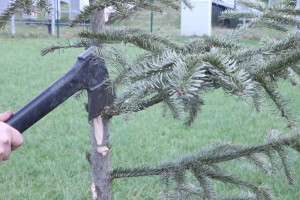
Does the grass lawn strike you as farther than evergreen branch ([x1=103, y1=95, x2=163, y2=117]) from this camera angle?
Yes

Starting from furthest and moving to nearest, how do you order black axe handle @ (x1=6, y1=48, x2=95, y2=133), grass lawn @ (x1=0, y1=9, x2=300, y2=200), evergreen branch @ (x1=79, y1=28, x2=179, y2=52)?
grass lawn @ (x1=0, y1=9, x2=300, y2=200), evergreen branch @ (x1=79, y1=28, x2=179, y2=52), black axe handle @ (x1=6, y1=48, x2=95, y2=133)

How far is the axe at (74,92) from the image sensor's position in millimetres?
1214

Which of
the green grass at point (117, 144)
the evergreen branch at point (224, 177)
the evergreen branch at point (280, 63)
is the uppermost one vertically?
the evergreen branch at point (280, 63)

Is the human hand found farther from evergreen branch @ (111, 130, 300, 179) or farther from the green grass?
the green grass

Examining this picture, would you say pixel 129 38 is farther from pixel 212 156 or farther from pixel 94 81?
pixel 212 156

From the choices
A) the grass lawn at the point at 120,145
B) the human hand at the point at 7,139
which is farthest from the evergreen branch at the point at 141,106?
the grass lawn at the point at 120,145

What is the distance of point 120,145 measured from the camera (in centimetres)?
433

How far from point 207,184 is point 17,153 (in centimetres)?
310

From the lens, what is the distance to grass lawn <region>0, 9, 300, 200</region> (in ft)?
11.2

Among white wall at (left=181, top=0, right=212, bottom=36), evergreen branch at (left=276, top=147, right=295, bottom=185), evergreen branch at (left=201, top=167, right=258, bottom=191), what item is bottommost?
white wall at (left=181, top=0, right=212, bottom=36)

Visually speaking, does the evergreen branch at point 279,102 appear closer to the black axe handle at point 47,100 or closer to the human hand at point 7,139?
the black axe handle at point 47,100

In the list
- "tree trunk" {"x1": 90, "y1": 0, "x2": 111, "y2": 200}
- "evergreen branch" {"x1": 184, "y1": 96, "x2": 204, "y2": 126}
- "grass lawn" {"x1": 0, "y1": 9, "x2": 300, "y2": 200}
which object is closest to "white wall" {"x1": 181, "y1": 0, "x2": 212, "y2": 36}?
"grass lawn" {"x1": 0, "y1": 9, "x2": 300, "y2": 200}

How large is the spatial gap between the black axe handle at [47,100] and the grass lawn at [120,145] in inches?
38.3

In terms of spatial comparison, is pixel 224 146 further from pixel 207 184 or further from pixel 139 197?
pixel 139 197
